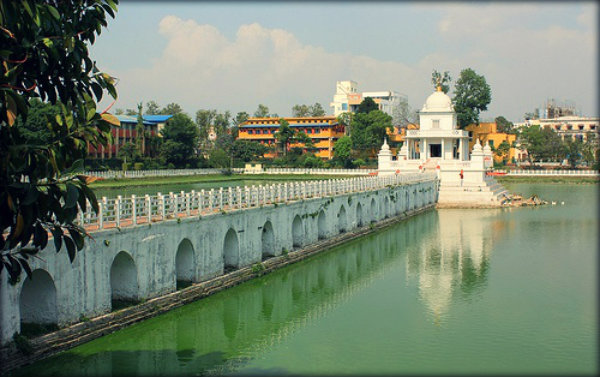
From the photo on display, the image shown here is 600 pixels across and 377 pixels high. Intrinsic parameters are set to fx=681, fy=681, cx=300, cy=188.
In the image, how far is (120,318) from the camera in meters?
16.9

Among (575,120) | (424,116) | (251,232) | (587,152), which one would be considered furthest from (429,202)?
(575,120)

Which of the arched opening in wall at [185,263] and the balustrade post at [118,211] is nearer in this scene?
the balustrade post at [118,211]

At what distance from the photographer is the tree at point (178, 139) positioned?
81688mm

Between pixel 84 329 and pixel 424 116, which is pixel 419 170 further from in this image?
pixel 84 329

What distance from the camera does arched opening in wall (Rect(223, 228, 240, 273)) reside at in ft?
76.4

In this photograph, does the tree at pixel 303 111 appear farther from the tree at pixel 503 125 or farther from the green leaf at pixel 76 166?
the green leaf at pixel 76 166

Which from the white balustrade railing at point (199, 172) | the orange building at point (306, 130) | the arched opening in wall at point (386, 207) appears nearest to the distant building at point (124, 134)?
the white balustrade railing at point (199, 172)

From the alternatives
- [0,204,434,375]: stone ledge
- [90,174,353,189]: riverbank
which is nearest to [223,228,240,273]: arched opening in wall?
[0,204,434,375]: stone ledge

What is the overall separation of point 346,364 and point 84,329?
239 inches

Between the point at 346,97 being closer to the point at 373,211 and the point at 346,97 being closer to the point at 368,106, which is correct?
the point at 368,106

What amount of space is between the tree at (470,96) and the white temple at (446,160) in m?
21.8

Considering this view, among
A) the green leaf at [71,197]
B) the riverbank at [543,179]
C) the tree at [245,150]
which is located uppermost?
the tree at [245,150]

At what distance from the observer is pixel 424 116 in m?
65.6

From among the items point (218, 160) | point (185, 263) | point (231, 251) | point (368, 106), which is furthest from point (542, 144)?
point (185, 263)
